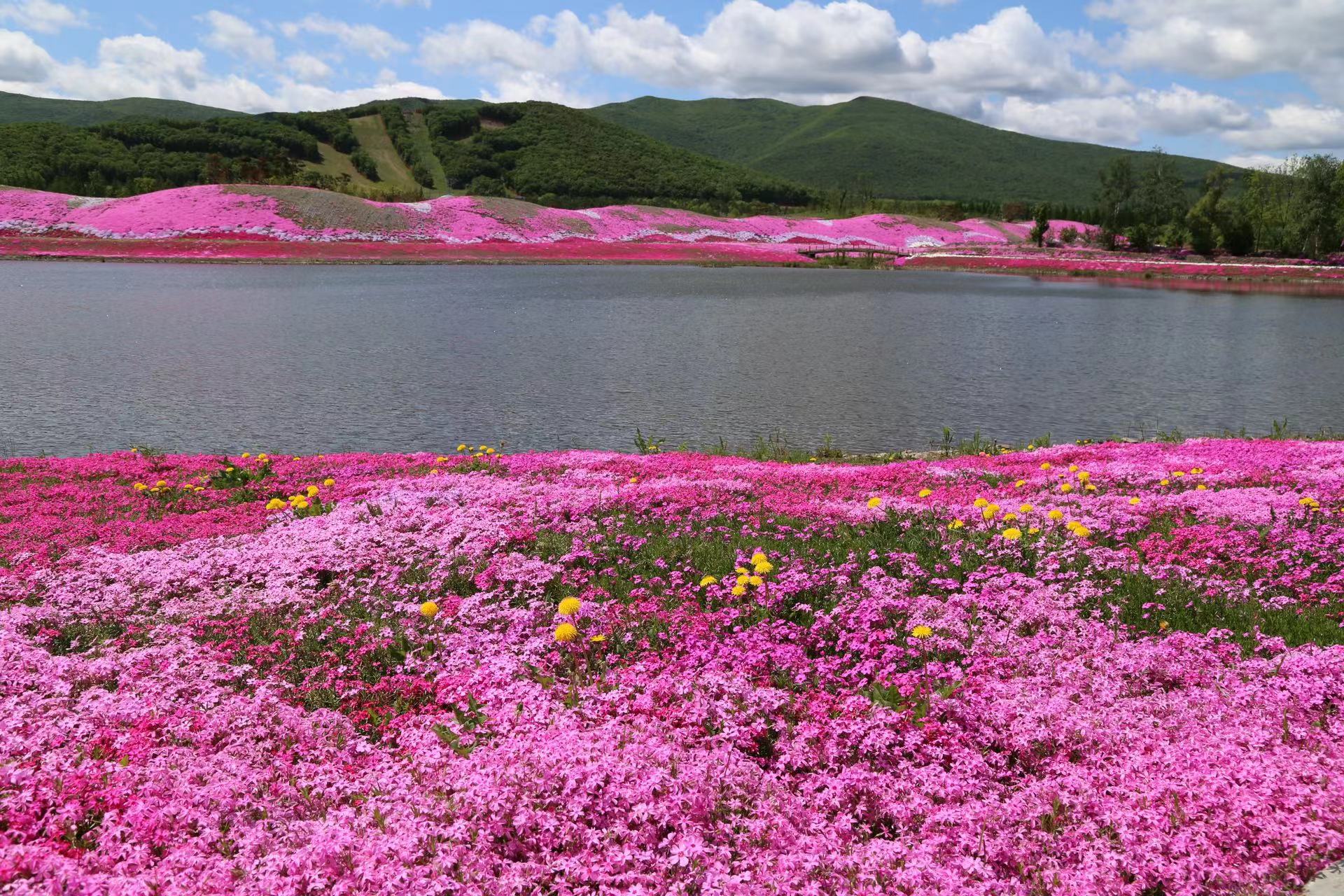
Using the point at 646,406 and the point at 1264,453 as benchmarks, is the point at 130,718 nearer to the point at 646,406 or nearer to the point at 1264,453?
the point at 1264,453

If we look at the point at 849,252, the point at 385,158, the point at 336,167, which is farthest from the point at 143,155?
the point at 849,252

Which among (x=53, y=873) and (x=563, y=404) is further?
(x=563, y=404)

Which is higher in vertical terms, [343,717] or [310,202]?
[310,202]

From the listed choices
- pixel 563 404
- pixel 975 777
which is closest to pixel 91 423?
pixel 563 404

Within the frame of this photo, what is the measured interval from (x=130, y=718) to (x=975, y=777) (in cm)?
670

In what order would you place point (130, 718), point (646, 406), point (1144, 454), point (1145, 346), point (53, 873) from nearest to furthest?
1. point (53, 873)
2. point (130, 718)
3. point (1144, 454)
4. point (646, 406)
5. point (1145, 346)

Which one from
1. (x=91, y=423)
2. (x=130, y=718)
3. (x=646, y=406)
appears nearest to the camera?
(x=130, y=718)

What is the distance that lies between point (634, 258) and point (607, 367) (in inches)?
2868

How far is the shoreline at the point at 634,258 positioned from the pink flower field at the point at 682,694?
86.1m

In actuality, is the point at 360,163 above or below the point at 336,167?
above

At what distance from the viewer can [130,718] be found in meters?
6.88

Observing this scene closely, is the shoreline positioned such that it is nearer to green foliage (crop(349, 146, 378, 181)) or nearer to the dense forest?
the dense forest

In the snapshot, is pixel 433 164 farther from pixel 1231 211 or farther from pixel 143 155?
pixel 1231 211

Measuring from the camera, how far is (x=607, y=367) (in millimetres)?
35750
